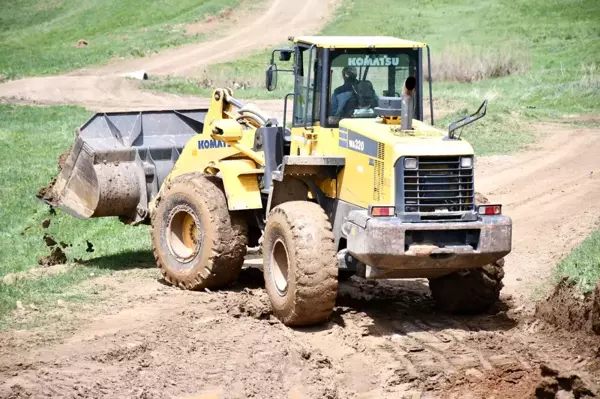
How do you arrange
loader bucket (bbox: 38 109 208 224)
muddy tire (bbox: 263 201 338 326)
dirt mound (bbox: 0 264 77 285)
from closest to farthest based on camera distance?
1. muddy tire (bbox: 263 201 338 326)
2. dirt mound (bbox: 0 264 77 285)
3. loader bucket (bbox: 38 109 208 224)

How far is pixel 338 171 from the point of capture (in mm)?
11781

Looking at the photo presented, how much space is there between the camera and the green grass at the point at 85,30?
4834 centimetres

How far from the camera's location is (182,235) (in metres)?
13.8

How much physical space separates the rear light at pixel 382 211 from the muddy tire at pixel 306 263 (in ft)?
1.84

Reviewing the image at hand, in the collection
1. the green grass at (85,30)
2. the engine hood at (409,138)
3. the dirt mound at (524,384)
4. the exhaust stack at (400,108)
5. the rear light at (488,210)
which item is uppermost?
the green grass at (85,30)

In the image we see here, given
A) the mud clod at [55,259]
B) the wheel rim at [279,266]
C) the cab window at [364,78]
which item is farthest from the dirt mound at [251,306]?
the mud clod at [55,259]

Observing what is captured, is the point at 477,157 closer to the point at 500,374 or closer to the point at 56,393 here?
the point at 500,374

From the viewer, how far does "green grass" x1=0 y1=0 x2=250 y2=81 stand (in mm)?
48344

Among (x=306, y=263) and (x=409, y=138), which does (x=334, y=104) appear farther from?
(x=306, y=263)

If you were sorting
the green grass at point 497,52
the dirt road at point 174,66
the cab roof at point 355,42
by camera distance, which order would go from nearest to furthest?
the cab roof at point 355,42, the green grass at point 497,52, the dirt road at point 174,66

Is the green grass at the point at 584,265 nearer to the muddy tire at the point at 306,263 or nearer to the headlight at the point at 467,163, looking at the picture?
the headlight at the point at 467,163

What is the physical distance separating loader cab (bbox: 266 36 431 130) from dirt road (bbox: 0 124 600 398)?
2261mm

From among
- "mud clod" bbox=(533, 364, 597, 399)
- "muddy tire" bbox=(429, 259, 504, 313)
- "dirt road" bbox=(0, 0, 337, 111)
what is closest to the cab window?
"muddy tire" bbox=(429, 259, 504, 313)

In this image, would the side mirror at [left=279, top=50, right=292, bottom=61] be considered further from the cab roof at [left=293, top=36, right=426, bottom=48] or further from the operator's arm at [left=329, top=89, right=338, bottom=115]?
the operator's arm at [left=329, top=89, right=338, bottom=115]
